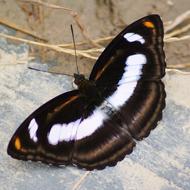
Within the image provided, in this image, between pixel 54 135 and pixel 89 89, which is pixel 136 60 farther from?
pixel 54 135

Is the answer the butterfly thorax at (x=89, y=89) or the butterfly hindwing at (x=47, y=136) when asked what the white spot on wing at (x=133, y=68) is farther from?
the butterfly hindwing at (x=47, y=136)

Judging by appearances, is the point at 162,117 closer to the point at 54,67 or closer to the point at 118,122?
the point at 118,122

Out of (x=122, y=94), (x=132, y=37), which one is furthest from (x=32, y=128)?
(x=132, y=37)

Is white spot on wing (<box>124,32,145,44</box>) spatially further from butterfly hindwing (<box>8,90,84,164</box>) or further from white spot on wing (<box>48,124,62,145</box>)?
white spot on wing (<box>48,124,62,145</box>)

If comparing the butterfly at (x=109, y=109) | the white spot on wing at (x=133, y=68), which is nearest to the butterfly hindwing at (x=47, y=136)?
the butterfly at (x=109, y=109)

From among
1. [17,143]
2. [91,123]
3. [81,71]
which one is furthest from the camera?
[81,71]
